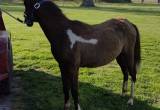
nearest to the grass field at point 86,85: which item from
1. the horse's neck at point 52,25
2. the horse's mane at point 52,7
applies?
the horse's neck at point 52,25

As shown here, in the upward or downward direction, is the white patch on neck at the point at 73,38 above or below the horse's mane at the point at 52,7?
below

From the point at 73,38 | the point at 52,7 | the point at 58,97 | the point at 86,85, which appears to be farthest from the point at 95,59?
the point at 86,85

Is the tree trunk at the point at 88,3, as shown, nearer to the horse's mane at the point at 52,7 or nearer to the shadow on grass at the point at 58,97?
the shadow on grass at the point at 58,97

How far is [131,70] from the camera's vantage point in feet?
27.6

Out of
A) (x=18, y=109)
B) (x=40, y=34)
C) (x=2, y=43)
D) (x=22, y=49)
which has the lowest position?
(x=40, y=34)

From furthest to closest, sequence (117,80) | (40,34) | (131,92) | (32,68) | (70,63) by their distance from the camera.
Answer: (40,34) → (32,68) → (117,80) → (131,92) → (70,63)

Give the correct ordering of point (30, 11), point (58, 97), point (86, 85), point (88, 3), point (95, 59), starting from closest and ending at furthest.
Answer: point (30, 11) → point (95, 59) → point (58, 97) → point (86, 85) → point (88, 3)

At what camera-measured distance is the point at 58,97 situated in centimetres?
853

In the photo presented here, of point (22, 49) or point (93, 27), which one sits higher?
point (93, 27)

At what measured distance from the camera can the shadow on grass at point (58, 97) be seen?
26.2 feet

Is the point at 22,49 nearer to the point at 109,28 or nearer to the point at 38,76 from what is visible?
the point at 38,76

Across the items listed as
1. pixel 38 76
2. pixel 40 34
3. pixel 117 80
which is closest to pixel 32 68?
pixel 38 76

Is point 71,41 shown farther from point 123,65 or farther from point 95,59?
point 123,65

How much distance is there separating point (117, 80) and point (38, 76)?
1.68 meters
